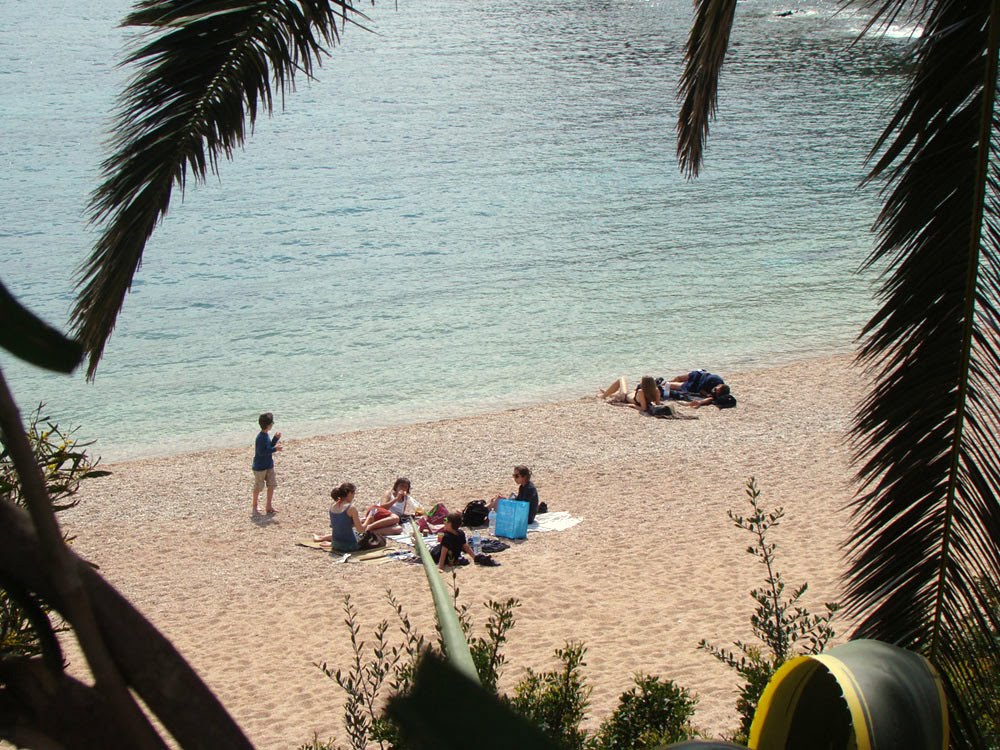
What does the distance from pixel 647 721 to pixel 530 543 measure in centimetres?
733

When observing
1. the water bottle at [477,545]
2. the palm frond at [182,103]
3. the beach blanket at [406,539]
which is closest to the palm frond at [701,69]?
the palm frond at [182,103]

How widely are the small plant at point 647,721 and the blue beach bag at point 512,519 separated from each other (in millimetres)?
7254

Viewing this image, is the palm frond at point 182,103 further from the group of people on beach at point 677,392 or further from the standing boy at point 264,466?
the group of people on beach at point 677,392

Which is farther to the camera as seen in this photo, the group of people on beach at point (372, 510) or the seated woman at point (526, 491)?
the seated woman at point (526, 491)

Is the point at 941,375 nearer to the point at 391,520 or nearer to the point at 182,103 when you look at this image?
the point at 182,103

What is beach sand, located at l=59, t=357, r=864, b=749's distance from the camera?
9.34 metres

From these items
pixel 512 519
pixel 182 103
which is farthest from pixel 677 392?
pixel 182 103

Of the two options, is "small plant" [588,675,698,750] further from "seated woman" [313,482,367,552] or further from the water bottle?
"seated woman" [313,482,367,552]

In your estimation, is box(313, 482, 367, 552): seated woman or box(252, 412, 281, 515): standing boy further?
box(252, 412, 281, 515): standing boy

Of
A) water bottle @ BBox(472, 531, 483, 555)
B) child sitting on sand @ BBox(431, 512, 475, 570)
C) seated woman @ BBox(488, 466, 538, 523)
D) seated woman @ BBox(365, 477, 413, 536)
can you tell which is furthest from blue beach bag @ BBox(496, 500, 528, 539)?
seated woman @ BBox(365, 477, 413, 536)

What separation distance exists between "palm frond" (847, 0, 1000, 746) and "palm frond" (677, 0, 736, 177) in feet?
2.93

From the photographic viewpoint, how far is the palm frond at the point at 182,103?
8.99 feet

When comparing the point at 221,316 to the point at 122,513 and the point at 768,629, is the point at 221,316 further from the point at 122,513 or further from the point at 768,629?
the point at 768,629

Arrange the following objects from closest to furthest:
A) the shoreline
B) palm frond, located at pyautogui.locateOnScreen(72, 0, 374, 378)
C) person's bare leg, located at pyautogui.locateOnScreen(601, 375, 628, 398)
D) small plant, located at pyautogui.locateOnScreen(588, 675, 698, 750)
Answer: palm frond, located at pyautogui.locateOnScreen(72, 0, 374, 378) < small plant, located at pyautogui.locateOnScreen(588, 675, 698, 750) < the shoreline < person's bare leg, located at pyautogui.locateOnScreen(601, 375, 628, 398)
